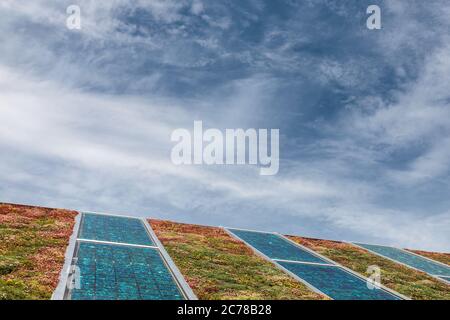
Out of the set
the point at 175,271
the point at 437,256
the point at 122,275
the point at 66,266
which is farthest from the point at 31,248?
the point at 437,256

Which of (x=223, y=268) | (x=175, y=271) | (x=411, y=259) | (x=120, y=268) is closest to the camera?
(x=120, y=268)

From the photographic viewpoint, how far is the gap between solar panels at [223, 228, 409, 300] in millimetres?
20188

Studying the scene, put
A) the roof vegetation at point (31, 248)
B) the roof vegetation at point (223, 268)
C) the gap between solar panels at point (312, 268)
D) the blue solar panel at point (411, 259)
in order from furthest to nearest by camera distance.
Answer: the blue solar panel at point (411, 259) → the gap between solar panels at point (312, 268) → the roof vegetation at point (223, 268) → the roof vegetation at point (31, 248)

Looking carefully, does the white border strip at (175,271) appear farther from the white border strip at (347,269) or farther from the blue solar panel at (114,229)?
the white border strip at (347,269)

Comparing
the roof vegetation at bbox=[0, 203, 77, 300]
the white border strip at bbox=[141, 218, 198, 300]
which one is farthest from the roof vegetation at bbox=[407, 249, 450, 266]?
the roof vegetation at bbox=[0, 203, 77, 300]

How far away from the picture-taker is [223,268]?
69.2 ft

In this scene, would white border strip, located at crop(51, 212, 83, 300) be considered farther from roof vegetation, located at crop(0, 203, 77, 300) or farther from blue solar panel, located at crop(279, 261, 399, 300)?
blue solar panel, located at crop(279, 261, 399, 300)

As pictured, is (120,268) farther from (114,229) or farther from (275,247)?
(275,247)

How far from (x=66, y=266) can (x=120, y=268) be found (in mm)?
2127

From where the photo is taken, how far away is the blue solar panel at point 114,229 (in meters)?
23.3

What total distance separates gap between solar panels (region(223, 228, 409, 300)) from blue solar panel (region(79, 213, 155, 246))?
21.5 ft

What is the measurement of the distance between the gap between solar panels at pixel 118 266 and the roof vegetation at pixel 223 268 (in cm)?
77

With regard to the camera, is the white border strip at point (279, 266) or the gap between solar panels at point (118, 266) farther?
the white border strip at point (279, 266)

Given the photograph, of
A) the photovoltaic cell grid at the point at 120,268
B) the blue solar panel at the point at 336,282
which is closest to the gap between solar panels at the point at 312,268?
the blue solar panel at the point at 336,282
